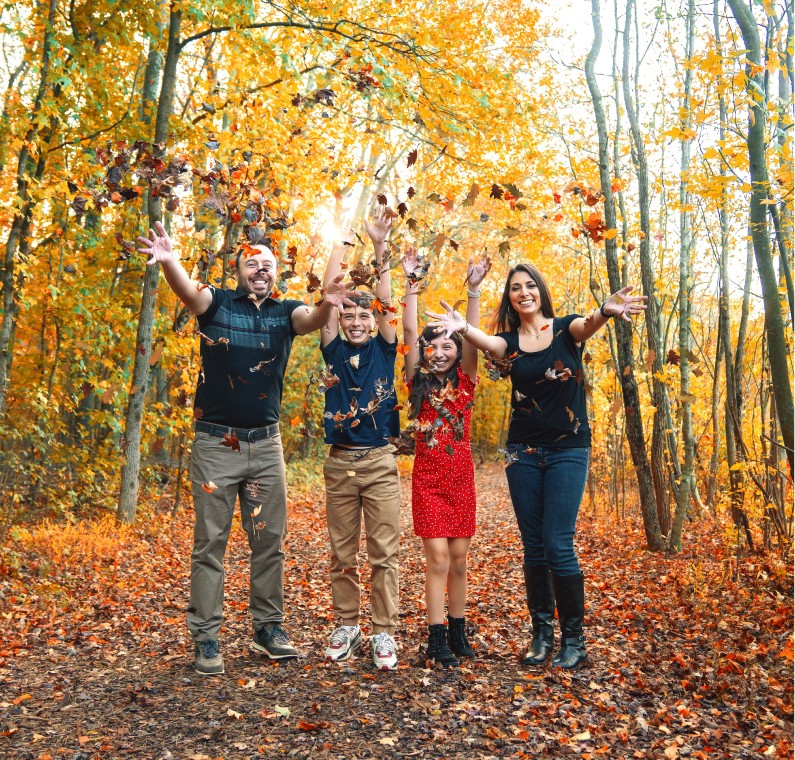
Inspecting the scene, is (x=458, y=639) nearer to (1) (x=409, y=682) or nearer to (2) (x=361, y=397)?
(1) (x=409, y=682)

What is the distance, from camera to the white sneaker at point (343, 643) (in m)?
3.83

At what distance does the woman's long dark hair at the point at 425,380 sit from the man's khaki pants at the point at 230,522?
0.81m

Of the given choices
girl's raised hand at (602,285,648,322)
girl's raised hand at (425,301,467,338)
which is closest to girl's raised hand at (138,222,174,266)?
girl's raised hand at (425,301,467,338)

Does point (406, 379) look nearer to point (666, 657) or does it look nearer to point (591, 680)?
point (591, 680)

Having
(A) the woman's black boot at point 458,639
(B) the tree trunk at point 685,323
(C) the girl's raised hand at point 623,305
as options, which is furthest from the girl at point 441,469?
(B) the tree trunk at point 685,323

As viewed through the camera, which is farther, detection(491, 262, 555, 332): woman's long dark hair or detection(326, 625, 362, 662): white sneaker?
detection(491, 262, 555, 332): woman's long dark hair

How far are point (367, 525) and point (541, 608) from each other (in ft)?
3.48

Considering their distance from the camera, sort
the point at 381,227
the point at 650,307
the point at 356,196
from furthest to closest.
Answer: the point at 356,196 → the point at 650,307 → the point at 381,227

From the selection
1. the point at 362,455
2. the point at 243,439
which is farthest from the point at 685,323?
the point at 243,439

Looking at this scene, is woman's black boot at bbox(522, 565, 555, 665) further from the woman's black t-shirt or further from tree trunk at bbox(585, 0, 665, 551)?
tree trunk at bbox(585, 0, 665, 551)

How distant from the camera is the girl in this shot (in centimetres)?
377

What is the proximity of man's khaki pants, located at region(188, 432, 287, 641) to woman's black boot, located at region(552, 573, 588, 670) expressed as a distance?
155 cm

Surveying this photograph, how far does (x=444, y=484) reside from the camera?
3.83 meters

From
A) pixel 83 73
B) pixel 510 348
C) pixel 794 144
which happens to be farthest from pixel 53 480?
pixel 794 144
